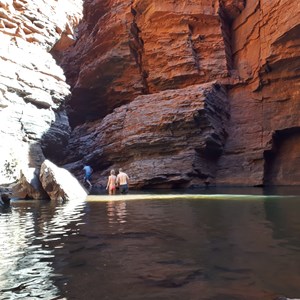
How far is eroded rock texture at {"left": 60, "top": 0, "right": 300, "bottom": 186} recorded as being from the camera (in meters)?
22.3

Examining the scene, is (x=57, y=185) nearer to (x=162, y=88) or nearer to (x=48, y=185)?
(x=48, y=185)

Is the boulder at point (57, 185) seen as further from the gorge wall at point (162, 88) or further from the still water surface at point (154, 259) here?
the still water surface at point (154, 259)

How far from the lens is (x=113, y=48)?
29.9 meters

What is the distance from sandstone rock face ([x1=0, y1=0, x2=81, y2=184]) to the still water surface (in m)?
10.3

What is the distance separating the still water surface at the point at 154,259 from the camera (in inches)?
114

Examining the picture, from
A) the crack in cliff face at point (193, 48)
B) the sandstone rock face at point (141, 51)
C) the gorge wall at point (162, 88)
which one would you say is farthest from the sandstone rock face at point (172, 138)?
the sandstone rock face at point (141, 51)

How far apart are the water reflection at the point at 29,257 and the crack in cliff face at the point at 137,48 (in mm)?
23671

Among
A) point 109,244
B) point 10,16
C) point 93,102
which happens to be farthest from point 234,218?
point 93,102

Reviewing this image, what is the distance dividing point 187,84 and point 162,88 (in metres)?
2.31

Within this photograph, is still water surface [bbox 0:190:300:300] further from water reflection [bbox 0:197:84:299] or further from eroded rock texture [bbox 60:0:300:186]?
eroded rock texture [bbox 60:0:300:186]

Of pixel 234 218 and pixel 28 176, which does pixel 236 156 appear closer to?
pixel 28 176

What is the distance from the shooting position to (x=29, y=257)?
4.13 metres

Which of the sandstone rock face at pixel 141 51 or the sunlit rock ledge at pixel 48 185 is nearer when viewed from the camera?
the sunlit rock ledge at pixel 48 185

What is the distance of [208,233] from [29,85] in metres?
15.0
